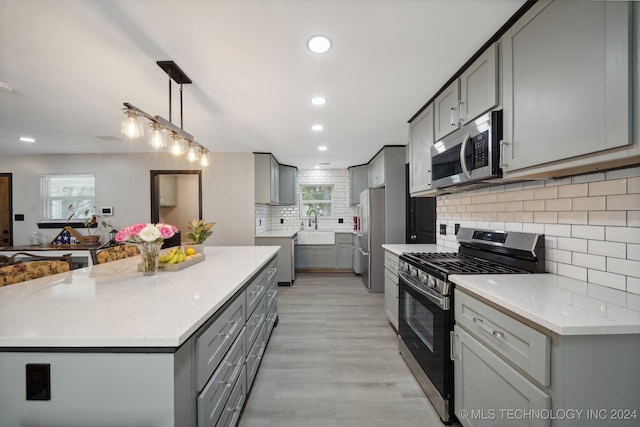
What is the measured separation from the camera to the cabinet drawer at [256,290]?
179 cm

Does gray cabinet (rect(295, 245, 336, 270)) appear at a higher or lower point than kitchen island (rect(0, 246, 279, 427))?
lower

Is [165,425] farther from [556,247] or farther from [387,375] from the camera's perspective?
[556,247]

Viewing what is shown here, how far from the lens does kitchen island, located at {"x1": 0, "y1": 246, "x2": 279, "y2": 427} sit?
0.84 meters

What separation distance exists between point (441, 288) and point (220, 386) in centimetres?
131

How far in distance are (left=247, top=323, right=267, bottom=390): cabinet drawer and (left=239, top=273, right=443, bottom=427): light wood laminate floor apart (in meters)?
0.12

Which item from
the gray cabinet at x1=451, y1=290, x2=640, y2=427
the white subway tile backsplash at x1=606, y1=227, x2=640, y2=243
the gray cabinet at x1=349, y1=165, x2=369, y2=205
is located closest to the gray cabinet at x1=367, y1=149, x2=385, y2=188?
the gray cabinet at x1=349, y1=165, x2=369, y2=205

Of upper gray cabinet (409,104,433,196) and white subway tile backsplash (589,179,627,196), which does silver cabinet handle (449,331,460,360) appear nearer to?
white subway tile backsplash (589,179,627,196)

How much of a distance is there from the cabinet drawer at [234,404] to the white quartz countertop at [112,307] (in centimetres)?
58

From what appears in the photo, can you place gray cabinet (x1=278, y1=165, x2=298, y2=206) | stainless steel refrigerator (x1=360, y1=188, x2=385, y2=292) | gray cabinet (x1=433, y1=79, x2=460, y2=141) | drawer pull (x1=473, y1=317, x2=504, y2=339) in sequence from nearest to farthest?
drawer pull (x1=473, y1=317, x2=504, y2=339) < gray cabinet (x1=433, y1=79, x2=460, y2=141) < stainless steel refrigerator (x1=360, y1=188, x2=385, y2=292) < gray cabinet (x1=278, y1=165, x2=298, y2=206)

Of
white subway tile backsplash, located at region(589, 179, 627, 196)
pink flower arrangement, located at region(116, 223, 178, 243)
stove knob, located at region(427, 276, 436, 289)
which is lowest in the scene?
stove knob, located at region(427, 276, 436, 289)

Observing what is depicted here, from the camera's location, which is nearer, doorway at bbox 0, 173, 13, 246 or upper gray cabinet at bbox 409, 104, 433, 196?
upper gray cabinet at bbox 409, 104, 433, 196

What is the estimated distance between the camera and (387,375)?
6.79 ft

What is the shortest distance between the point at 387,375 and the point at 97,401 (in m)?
1.90

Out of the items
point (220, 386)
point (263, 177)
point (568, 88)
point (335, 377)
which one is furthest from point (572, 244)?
point (263, 177)
